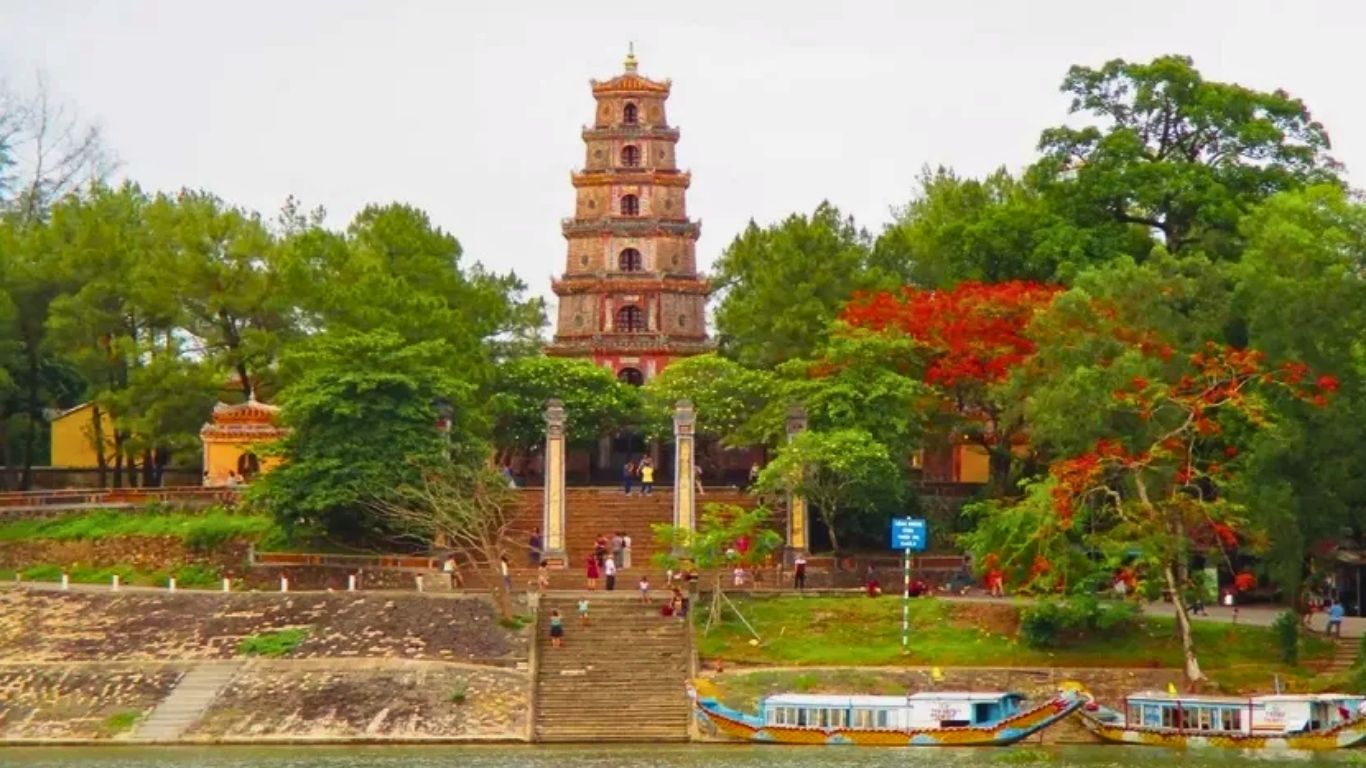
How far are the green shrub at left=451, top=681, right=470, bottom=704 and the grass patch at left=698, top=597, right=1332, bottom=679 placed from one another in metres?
5.64

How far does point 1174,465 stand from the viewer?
211 ft

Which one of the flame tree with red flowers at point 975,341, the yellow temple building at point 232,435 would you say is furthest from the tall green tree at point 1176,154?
the yellow temple building at point 232,435

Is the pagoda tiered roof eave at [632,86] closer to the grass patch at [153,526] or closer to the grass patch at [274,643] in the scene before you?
the grass patch at [153,526]

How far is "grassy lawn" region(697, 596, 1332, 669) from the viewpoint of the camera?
209 feet

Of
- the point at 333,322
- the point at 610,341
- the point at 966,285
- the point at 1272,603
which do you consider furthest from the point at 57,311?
the point at 1272,603

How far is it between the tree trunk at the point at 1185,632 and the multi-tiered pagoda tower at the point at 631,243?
110ft

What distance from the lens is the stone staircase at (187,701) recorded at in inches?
2405

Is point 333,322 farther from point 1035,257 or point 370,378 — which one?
point 1035,257

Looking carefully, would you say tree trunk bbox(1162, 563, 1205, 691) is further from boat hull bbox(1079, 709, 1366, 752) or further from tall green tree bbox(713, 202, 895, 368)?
tall green tree bbox(713, 202, 895, 368)

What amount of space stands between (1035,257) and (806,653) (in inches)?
745

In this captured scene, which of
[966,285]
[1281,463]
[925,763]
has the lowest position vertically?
[925,763]

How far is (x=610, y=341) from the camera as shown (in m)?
93.9

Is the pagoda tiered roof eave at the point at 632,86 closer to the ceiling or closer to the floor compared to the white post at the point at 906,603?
closer to the ceiling

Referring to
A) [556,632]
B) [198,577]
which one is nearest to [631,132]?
[198,577]
